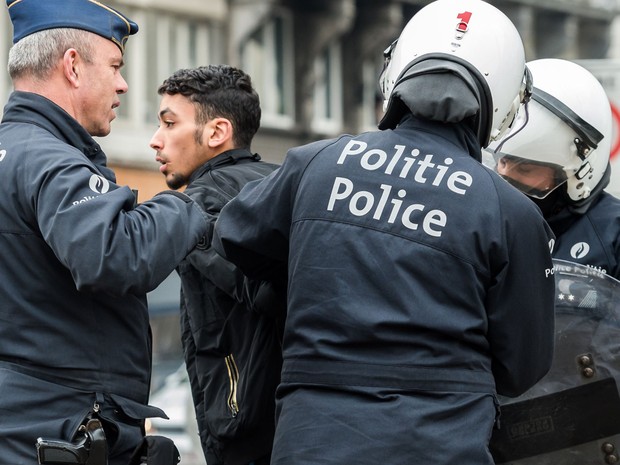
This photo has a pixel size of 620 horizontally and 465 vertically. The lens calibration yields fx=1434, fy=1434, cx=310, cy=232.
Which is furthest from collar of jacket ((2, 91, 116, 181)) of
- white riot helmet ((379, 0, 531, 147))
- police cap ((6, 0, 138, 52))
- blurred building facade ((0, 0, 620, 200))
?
blurred building facade ((0, 0, 620, 200))

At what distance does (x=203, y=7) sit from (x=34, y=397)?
19488 millimetres

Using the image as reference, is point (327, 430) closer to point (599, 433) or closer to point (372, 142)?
point (372, 142)

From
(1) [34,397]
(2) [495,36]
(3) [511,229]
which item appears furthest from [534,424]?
(1) [34,397]

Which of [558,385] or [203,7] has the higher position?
[558,385]

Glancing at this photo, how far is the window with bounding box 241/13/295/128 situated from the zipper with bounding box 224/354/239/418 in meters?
19.5

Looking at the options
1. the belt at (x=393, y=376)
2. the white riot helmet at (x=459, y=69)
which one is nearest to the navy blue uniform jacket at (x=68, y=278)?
the belt at (x=393, y=376)

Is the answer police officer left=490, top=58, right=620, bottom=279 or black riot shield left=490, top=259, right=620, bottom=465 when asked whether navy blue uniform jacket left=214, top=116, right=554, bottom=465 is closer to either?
black riot shield left=490, top=259, right=620, bottom=465

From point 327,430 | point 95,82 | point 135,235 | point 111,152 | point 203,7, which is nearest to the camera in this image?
point 327,430

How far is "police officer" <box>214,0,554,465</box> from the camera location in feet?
11.0

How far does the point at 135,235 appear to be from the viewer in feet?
11.8

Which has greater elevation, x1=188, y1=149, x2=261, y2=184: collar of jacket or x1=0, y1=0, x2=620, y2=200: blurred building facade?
x1=188, y1=149, x2=261, y2=184: collar of jacket

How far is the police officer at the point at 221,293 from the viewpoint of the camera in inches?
162

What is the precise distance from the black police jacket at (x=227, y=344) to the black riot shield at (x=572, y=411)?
68cm

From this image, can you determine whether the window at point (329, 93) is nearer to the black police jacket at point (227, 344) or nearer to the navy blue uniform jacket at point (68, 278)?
the black police jacket at point (227, 344)
